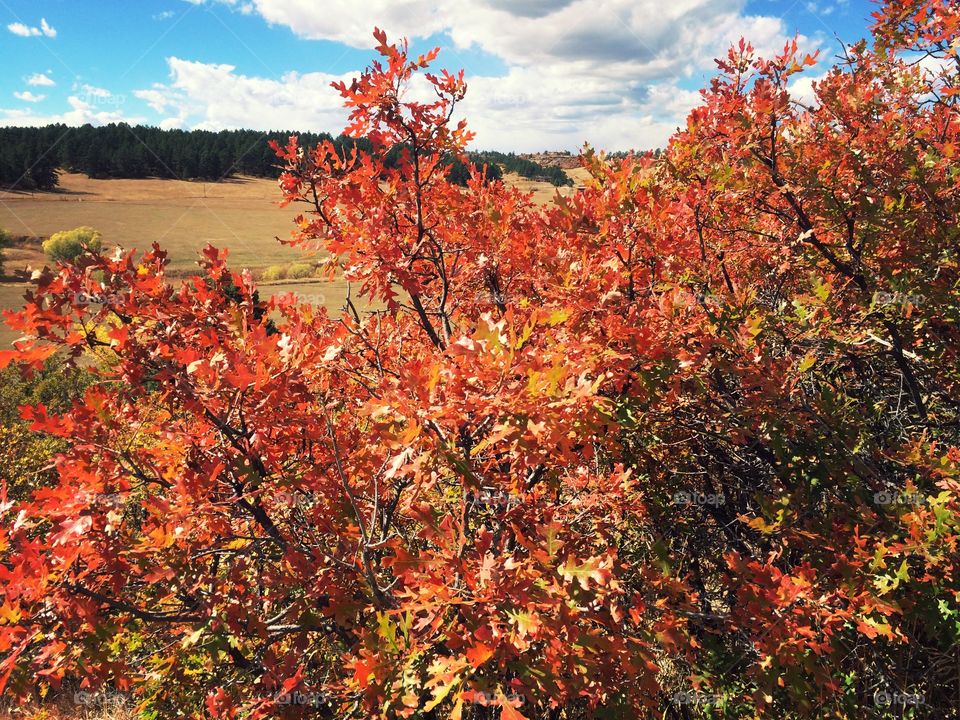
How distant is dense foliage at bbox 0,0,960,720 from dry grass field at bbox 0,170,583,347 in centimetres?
3418

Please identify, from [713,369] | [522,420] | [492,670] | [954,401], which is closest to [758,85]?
[713,369]

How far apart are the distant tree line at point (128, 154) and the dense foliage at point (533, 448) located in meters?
73.3

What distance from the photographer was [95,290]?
259 centimetres

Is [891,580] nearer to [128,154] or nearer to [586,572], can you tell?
[586,572]

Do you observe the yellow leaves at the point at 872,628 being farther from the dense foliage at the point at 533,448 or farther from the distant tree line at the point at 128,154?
the distant tree line at the point at 128,154

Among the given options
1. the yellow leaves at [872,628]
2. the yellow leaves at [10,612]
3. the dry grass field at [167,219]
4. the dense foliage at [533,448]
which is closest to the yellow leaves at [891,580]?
the dense foliage at [533,448]

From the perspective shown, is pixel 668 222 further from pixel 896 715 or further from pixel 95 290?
pixel 896 715

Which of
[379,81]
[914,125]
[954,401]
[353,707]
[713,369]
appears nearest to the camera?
[379,81]

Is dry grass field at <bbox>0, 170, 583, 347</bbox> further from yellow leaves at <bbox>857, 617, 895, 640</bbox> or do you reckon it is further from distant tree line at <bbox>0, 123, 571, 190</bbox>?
yellow leaves at <bbox>857, 617, 895, 640</bbox>

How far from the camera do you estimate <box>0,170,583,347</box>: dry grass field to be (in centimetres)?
4601

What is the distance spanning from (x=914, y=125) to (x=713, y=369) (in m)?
3.77

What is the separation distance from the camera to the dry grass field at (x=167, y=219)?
46.0 metres

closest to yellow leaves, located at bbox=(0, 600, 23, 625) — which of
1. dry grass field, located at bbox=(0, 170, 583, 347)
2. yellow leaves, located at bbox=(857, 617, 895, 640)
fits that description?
Answer: yellow leaves, located at bbox=(857, 617, 895, 640)

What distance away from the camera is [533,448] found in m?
2.48
